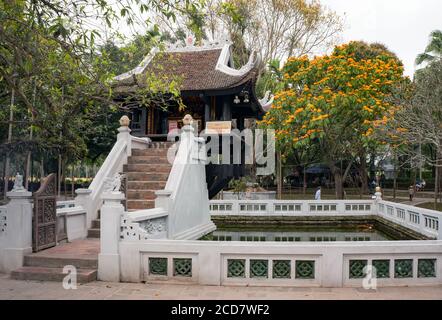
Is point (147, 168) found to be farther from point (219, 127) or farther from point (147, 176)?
point (219, 127)

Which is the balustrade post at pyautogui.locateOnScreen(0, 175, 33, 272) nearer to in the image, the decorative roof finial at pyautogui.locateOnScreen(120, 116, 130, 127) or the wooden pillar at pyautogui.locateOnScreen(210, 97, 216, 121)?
the decorative roof finial at pyautogui.locateOnScreen(120, 116, 130, 127)

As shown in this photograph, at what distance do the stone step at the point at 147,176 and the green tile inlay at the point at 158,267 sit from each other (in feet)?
13.4

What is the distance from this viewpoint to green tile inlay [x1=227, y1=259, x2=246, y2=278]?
245 inches

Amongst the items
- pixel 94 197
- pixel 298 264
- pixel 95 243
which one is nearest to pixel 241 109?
pixel 94 197

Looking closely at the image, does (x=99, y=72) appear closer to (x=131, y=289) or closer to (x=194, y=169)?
(x=131, y=289)

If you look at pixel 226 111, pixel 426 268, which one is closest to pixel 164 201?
pixel 426 268

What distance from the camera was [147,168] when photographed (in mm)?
10727

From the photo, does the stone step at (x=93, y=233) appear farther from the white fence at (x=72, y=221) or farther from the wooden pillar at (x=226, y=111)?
the wooden pillar at (x=226, y=111)

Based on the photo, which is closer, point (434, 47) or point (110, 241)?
point (110, 241)

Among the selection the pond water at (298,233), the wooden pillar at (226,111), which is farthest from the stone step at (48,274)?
the wooden pillar at (226,111)

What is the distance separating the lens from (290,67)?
20562 millimetres

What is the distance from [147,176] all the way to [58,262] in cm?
393

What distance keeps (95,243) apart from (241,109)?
10247 mm

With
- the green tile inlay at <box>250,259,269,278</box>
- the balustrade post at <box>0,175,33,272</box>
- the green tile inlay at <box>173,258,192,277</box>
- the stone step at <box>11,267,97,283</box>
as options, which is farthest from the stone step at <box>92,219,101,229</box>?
the green tile inlay at <box>250,259,269,278</box>
